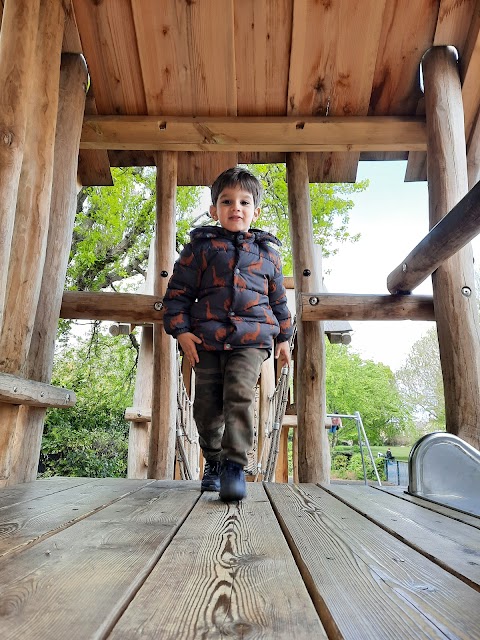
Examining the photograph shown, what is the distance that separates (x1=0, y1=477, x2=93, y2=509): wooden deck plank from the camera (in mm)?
1944

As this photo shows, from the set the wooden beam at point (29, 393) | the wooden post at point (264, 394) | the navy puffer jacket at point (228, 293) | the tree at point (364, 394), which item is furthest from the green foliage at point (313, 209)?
the wooden beam at point (29, 393)

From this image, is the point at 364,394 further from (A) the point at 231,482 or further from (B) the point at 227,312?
(A) the point at 231,482

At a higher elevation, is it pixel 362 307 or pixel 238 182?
pixel 238 182

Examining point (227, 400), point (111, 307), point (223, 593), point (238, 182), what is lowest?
point (223, 593)

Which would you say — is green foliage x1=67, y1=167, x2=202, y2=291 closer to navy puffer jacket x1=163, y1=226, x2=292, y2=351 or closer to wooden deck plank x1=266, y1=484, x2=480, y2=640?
navy puffer jacket x1=163, y1=226, x2=292, y2=351

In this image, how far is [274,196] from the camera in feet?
34.8


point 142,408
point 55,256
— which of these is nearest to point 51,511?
point 55,256

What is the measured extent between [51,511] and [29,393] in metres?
0.71

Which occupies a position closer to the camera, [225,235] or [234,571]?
[234,571]

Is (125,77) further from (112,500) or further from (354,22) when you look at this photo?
(112,500)

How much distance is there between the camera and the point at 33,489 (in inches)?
87.9

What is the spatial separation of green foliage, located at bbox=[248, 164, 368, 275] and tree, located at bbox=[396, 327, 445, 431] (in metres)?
11.6

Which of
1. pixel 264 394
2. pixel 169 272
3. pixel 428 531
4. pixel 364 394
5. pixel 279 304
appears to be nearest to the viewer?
pixel 428 531

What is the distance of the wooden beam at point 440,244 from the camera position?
6.46 feet
